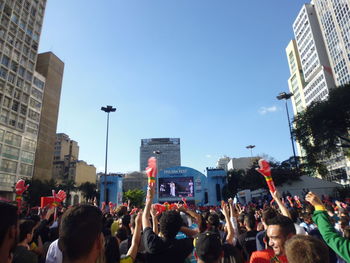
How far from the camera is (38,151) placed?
59000 mm

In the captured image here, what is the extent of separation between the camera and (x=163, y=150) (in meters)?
175

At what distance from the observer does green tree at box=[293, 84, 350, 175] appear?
101ft

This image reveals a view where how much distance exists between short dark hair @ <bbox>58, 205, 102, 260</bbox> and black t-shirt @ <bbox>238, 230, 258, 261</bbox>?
3.13 m

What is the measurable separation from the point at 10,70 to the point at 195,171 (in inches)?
1605

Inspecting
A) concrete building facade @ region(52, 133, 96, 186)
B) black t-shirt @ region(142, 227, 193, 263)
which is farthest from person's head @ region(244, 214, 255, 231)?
concrete building facade @ region(52, 133, 96, 186)

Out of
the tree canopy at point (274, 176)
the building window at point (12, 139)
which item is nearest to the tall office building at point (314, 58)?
the tree canopy at point (274, 176)

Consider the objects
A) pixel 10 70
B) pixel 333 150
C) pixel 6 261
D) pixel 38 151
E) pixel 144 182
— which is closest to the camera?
pixel 6 261

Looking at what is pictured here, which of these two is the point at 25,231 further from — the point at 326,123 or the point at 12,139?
the point at 12,139

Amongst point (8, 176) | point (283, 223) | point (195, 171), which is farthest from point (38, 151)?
point (283, 223)

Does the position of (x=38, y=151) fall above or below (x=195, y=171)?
above

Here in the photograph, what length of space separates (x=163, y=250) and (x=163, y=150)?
566ft

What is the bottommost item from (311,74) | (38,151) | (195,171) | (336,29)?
(195,171)

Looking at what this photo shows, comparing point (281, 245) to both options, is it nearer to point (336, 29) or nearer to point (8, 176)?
point (8, 176)

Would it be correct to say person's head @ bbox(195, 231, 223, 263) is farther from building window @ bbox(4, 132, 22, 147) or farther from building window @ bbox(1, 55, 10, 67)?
building window @ bbox(1, 55, 10, 67)
